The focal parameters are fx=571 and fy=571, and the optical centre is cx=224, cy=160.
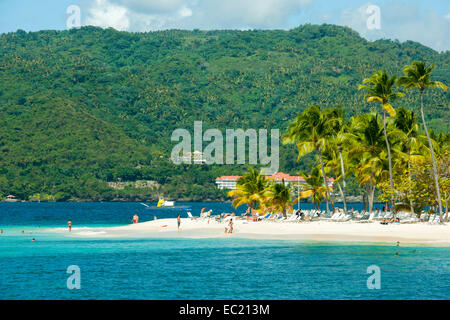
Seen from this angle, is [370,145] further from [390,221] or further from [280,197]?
[280,197]

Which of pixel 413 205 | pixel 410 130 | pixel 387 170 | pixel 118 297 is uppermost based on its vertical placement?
pixel 410 130

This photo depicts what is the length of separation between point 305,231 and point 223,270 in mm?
22967

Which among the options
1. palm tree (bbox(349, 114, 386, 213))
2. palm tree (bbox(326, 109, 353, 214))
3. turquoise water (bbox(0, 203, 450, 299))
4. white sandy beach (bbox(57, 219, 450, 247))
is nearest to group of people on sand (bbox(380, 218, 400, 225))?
white sandy beach (bbox(57, 219, 450, 247))

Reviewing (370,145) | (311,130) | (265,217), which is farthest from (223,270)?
(265,217)

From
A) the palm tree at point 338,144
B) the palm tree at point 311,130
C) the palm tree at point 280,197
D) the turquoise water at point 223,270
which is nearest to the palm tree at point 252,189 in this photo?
the palm tree at point 280,197

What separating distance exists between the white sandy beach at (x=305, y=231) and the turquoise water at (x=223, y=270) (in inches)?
170

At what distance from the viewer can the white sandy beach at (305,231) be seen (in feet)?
156

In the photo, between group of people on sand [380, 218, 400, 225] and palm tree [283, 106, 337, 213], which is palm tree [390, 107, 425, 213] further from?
palm tree [283, 106, 337, 213]

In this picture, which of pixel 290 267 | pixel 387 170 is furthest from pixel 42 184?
pixel 290 267

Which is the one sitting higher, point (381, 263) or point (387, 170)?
point (387, 170)

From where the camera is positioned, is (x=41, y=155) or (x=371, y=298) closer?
(x=371, y=298)

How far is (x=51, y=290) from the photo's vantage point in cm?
2842
